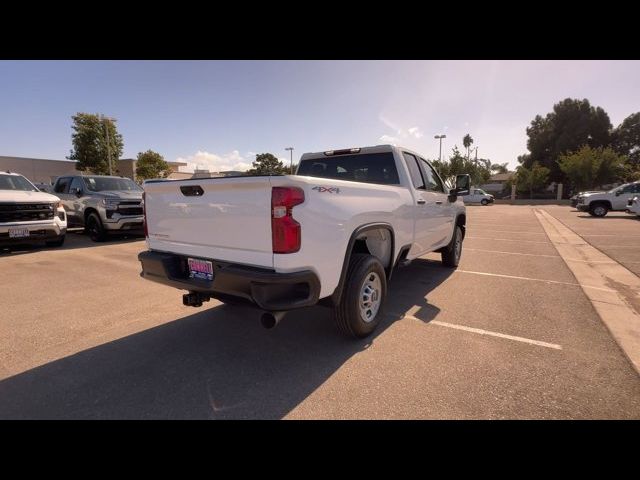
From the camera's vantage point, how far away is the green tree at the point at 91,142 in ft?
118

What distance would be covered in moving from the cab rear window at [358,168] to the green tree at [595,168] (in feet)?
→ 143

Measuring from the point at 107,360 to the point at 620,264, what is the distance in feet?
28.7

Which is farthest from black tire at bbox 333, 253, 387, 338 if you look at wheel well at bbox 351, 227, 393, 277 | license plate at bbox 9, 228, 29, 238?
license plate at bbox 9, 228, 29, 238

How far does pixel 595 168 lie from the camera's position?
118 feet

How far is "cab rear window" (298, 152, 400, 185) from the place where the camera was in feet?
14.2

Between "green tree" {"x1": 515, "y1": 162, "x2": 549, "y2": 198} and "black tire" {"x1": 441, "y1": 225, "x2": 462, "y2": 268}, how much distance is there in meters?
47.1

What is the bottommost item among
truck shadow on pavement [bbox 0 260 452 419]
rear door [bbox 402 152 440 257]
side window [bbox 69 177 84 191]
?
truck shadow on pavement [bbox 0 260 452 419]

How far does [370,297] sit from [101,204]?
8.90 meters

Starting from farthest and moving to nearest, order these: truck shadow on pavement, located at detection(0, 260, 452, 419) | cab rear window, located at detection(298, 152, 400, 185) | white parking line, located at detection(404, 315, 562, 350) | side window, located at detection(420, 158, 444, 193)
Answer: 1. side window, located at detection(420, 158, 444, 193)
2. cab rear window, located at detection(298, 152, 400, 185)
3. white parking line, located at detection(404, 315, 562, 350)
4. truck shadow on pavement, located at detection(0, 260, 452, 419)

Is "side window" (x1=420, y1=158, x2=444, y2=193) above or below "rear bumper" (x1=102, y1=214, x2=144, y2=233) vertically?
above

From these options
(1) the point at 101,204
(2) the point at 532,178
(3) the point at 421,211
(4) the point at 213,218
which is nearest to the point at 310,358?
(4) the point at 213,218

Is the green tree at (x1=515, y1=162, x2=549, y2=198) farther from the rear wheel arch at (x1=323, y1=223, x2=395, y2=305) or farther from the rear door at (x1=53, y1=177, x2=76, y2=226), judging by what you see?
the rear door at (x1=53, y1=177, x2=76, y2=226)
